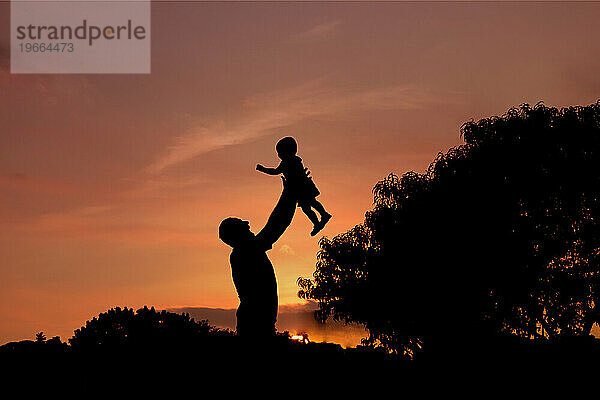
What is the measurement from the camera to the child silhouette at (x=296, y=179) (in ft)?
47.5

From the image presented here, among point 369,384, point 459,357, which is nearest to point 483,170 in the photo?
point 459,357

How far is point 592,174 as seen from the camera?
37656 millimetres

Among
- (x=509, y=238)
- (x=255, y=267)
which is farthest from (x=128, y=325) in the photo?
(x=255, y=267)

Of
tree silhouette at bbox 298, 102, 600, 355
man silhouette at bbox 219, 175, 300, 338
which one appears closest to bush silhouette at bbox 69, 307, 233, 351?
tree silhouette at bbox 298, 102, 600, 355

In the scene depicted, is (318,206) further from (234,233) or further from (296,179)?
(234,233)

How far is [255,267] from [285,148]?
7.64 feet

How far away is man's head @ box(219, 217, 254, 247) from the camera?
47.2ft

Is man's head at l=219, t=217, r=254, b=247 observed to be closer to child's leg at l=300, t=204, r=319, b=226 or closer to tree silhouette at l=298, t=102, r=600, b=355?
child's leg at l=300, t=204, r=319, b=226

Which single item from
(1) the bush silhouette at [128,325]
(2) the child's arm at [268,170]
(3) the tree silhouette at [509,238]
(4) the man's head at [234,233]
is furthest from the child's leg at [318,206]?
(1) the bush silhouette at [128,325]

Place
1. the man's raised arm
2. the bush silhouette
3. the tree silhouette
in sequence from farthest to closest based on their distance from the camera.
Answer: the bush silhouette < the tree silhouette < the man's raised arm

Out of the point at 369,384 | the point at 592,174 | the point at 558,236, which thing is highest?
the point at 592,174

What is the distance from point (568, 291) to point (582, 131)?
8.04 meters

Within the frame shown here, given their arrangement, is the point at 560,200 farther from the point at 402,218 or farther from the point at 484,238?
the point at 402,218

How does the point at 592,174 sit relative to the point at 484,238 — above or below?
above
